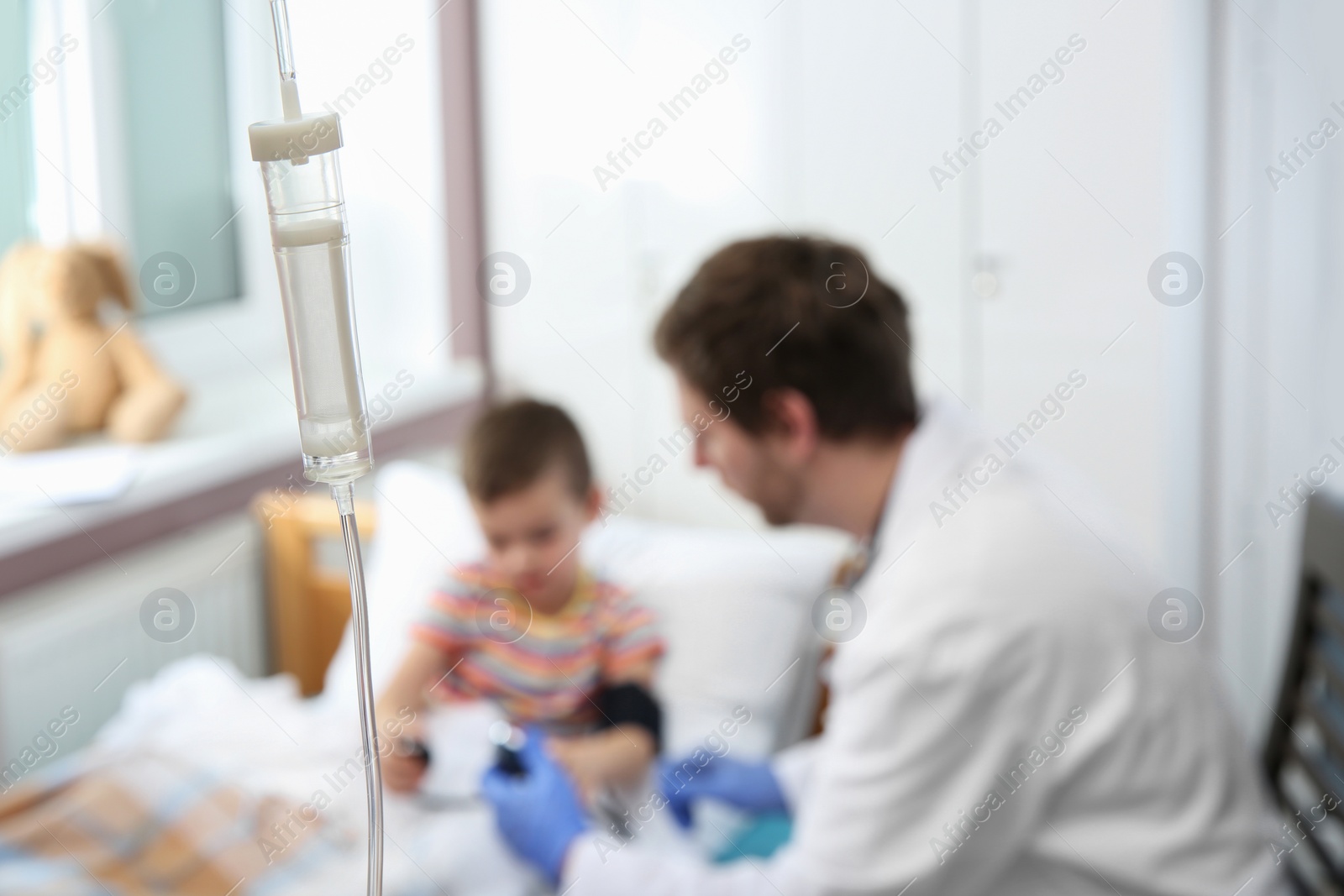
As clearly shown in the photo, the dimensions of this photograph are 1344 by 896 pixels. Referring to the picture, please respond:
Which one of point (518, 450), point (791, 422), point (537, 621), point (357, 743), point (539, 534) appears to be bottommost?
point (357, 743)

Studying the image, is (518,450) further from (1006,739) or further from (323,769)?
(1006,739)

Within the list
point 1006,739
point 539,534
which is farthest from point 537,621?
point 1006,739

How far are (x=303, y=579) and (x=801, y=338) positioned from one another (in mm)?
1139

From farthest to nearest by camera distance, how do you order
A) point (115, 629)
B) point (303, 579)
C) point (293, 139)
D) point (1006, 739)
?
point (303, 579)
point (115, 629)
point (1006, 739)
point (293, 139)

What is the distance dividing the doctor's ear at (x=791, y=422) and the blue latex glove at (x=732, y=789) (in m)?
0.43

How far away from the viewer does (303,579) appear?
197 centimetres

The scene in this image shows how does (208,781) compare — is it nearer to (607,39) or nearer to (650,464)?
(650,464)

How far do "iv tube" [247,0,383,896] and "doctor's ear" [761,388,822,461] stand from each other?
77 cm

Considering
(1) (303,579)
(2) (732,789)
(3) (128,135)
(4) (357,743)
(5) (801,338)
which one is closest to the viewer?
(5) (801,338)

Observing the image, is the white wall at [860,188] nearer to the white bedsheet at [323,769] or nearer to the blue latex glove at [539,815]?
the white bedsheet at [323,769]

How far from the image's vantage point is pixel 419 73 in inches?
88.9

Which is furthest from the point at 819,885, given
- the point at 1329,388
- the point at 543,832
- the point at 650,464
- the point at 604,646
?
the point at 650,464

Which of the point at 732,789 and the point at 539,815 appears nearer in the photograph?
the point at 539,815

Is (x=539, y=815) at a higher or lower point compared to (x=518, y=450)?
lower
